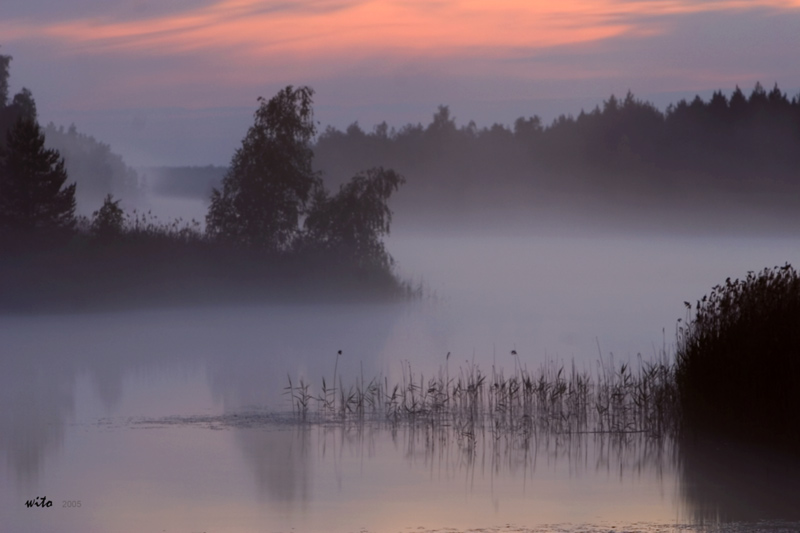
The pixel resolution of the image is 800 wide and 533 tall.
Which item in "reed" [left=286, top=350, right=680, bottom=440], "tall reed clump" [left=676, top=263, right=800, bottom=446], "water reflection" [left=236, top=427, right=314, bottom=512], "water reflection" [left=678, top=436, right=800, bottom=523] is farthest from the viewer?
"reed" [left=286, top=350, right=680, bottom=440]

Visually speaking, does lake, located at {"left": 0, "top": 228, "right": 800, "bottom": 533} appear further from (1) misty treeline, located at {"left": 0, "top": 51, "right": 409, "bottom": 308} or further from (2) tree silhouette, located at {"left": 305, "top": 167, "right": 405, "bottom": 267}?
(2) tree silhouette, located at {"left": 305, "top": 167, "right": 405, "bottom": 267}

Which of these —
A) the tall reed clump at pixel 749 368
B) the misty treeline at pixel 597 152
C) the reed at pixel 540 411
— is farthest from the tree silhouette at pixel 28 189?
the misty treeline at pixel 597 152

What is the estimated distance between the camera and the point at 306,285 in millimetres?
45094

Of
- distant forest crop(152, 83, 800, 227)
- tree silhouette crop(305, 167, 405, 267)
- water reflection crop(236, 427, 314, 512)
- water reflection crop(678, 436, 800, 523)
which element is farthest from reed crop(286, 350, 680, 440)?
distant forest crop(152, 83, 800, 227)

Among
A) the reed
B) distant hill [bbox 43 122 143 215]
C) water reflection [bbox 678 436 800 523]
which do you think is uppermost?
distant hill [bbox 43 122 143 215]

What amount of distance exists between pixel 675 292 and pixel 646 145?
71.7m

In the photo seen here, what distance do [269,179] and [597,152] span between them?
Answer: 10081 centimetres

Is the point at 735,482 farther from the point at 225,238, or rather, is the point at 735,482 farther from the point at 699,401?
the point at 225,238

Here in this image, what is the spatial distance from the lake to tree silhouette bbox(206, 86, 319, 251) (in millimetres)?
8522

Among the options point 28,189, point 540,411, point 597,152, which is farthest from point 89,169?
point 540,411

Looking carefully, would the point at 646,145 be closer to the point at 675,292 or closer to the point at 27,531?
the point at 675,292

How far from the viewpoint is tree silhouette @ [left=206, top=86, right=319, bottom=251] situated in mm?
42375

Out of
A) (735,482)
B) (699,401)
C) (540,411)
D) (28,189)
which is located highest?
(28,189)

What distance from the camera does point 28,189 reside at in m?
44.2
